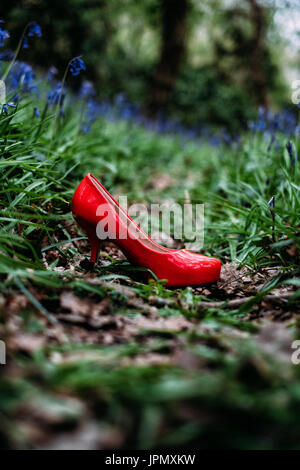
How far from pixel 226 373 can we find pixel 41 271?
80 centimetres

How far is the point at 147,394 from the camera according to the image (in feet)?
2.55

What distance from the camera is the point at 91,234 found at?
5.26ft

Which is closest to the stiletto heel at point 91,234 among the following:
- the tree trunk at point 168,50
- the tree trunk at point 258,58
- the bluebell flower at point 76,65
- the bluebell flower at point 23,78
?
the bluebell flower at point 76,65

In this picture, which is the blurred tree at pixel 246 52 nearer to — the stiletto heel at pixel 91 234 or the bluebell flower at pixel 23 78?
the bluebell flower at pixel 23 78

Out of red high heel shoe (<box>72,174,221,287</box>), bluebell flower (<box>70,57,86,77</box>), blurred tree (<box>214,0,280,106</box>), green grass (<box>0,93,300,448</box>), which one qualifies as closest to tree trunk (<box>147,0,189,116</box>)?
blurred tree (<box>214,0,280,106</box>)

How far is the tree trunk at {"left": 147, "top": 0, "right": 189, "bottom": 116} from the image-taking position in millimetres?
6551

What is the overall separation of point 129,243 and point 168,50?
6301 mm

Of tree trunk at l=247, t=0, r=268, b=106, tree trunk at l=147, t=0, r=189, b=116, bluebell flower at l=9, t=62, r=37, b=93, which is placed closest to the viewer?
bluebell flower at l=9, t=62, r=37, b=93

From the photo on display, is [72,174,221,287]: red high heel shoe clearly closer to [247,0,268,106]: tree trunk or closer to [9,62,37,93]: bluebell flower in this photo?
[9,62,37,93]: bluebell flower

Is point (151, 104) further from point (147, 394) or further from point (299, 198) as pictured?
point (147, 394)

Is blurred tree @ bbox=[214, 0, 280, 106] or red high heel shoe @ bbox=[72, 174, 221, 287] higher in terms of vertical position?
blurred tree @ bbox=[214, 0, 280, 106]

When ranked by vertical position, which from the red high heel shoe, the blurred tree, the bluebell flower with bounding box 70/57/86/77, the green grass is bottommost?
the green grass

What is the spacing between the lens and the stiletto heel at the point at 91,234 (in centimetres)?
158

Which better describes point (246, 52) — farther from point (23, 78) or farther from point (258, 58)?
point (23, 78)
